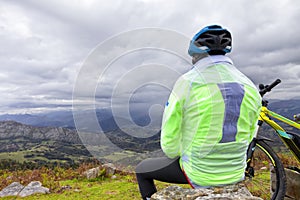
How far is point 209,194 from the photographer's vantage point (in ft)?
8.27

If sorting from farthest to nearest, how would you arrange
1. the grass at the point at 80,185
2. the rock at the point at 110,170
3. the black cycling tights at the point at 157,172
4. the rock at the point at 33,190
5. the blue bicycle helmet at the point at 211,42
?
the rock at the point at 110,170, the rock at the point at 33,190, the grass at the point at 80,185, the black cycling tights at the point at 157,172, the blue bicycle helmet at the point at 211,42

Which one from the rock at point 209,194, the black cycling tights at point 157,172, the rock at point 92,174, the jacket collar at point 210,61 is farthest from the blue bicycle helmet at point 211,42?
the rock at point 92,174

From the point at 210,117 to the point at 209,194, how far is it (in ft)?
2.56

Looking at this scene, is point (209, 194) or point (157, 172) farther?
point (157, 172)

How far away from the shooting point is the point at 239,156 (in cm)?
277

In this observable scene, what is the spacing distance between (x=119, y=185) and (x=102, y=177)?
4.50 feet

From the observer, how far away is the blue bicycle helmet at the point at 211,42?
9.43 feet

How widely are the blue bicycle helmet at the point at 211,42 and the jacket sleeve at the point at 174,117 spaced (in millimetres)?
586

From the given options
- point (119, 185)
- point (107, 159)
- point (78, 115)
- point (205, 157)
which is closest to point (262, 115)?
point (205, 157)

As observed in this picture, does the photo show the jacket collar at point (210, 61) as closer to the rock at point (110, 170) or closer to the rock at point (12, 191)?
the rock at point (12, 191)

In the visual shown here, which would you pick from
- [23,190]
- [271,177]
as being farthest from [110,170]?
[271,177]

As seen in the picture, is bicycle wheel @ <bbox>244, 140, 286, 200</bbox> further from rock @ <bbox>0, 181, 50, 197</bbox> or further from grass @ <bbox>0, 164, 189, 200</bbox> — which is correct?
rock @ <bbox>0, 181, 50, 197</bbox>

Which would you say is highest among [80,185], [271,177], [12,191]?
[271,177]

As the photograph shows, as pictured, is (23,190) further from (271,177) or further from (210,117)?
(210,117)
